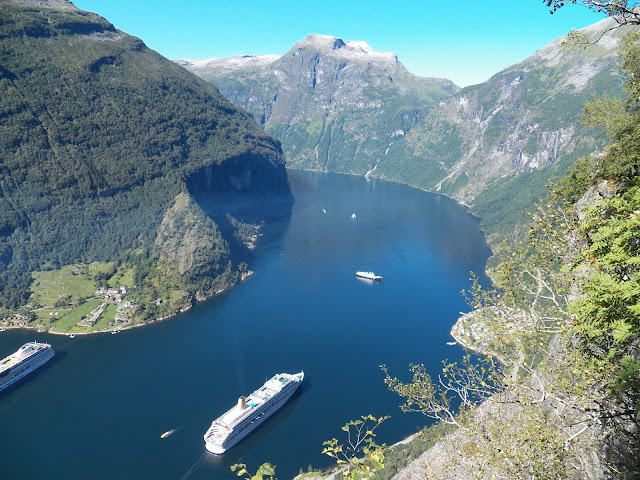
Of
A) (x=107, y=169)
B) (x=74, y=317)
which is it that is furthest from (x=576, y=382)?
(x=107, y=169)

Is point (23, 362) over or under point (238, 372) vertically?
under

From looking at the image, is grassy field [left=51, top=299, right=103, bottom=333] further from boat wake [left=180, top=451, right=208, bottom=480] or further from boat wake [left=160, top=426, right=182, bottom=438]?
boat wake [left=180, top=451, right=208, bottom=480]

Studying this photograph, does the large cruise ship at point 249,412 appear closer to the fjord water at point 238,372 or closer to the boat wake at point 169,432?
the fjord water at point 238,372

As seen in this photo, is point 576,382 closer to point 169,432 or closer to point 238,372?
point 169,432

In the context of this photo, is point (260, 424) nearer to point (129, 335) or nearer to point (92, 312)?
point (129, 335)

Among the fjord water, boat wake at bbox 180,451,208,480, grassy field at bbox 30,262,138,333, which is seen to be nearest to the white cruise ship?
the fjord water

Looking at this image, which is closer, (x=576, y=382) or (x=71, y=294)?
(x=576, y=382)
